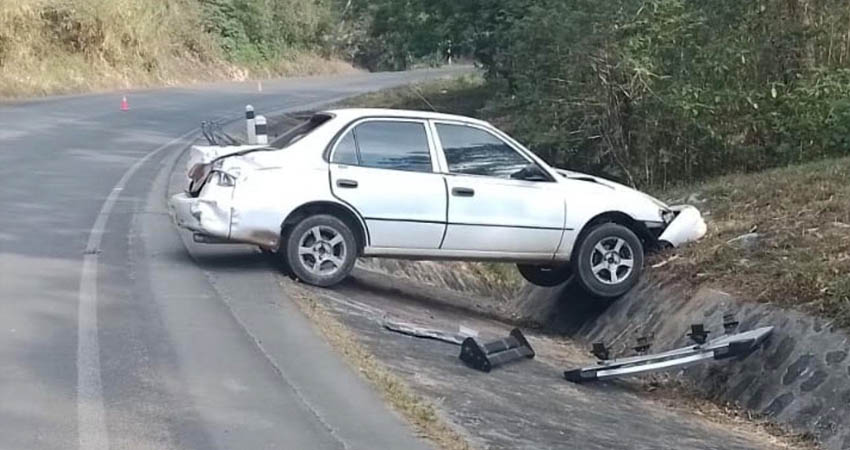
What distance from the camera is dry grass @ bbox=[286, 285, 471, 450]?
7.02 m

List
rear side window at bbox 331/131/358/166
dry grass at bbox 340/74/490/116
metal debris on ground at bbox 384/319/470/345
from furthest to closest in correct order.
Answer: dry grass at bbox 340/74/490/116 → rear side window at bbox 331/131/358/166 → metal debris on ground at bbox 384/319/470/345

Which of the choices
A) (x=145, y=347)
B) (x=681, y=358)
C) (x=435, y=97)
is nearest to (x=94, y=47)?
(x=435, y=97)

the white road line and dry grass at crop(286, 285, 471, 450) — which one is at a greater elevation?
the white road line

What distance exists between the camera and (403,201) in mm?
11055

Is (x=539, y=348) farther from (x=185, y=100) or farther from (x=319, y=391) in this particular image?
(x=185, y=100)

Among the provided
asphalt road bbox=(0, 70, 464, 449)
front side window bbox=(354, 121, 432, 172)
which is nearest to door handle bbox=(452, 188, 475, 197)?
front side window bbox=(354, 121, 432, 172)

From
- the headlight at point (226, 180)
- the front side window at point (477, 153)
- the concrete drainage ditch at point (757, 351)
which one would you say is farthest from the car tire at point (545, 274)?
the headlight at point (226, 180)

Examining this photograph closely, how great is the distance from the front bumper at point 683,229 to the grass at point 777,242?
0.10 metres

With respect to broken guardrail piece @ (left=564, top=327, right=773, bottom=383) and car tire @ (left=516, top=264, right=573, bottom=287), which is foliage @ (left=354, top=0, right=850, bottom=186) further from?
broken guardrail piece @ (left=564, top=327, right=773, bottom=383)

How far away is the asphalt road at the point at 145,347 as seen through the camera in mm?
6730

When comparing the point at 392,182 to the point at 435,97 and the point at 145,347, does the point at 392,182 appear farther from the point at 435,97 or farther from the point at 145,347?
the point at 435,97

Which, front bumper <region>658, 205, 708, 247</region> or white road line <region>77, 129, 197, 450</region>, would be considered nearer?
white road line <region>77, 129, 197, 450</region>

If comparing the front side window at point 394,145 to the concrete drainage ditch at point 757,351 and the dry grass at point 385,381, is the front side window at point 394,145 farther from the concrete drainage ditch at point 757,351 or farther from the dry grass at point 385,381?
the concrete drainage ditch at point 757,351

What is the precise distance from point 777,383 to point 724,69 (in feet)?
26.6
